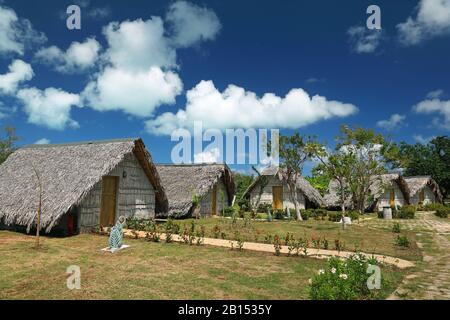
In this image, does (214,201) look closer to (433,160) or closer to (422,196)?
(422,196)

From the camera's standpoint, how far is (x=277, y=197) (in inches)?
1225

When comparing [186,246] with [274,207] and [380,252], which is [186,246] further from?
[274,207]

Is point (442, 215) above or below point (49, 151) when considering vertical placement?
below

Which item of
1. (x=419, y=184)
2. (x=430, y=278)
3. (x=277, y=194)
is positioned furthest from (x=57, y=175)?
(x=419, y=184)

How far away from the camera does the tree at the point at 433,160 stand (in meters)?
47.6

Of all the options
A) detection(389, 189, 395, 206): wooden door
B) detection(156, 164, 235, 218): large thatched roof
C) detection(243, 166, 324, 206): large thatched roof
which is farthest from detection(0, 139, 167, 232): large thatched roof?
detection(389, 189, 395, 206): wooden door

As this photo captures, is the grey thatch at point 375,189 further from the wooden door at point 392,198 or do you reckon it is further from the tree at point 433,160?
the tree at point 433,160

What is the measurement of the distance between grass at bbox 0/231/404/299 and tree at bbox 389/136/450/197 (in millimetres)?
40753

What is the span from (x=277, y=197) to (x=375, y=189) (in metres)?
9.47

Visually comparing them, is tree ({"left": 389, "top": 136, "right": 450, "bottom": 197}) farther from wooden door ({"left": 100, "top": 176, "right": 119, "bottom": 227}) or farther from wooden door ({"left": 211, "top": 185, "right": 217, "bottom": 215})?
wooden door ({"left": 100, "top": 176, "right": 119, "bottom": 227})

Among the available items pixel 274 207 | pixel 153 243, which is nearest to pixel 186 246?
pixel 153 243

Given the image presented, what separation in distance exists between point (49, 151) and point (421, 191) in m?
38.0
